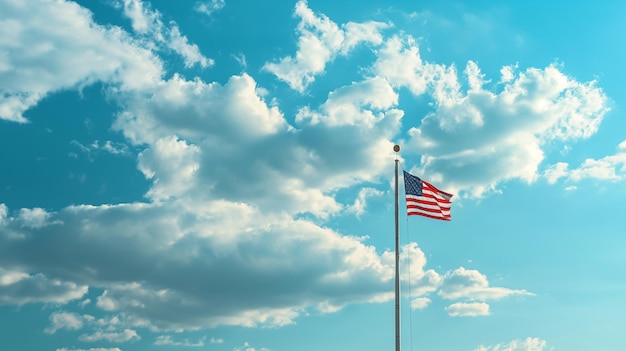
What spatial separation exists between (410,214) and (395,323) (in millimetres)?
9039

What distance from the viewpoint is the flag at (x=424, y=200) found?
6078cm

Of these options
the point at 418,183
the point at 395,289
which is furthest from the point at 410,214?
the point at 395,289

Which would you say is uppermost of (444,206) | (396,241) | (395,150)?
(395,150)

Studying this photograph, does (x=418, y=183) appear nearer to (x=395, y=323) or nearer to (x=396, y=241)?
(x=396, y=241)

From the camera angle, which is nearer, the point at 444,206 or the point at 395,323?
the point at 395,323

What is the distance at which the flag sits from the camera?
2393 inches

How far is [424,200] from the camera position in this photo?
200ft

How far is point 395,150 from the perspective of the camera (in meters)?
63.1

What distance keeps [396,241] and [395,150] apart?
8.67 metres

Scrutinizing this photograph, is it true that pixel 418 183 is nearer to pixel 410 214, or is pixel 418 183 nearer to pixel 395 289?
pixel 410 214

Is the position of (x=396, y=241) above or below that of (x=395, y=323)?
above

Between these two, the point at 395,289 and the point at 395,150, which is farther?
the point at 395,150

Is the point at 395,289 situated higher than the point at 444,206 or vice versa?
the point at 444,206

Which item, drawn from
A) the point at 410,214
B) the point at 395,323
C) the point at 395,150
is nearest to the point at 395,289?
the point at 395,323
